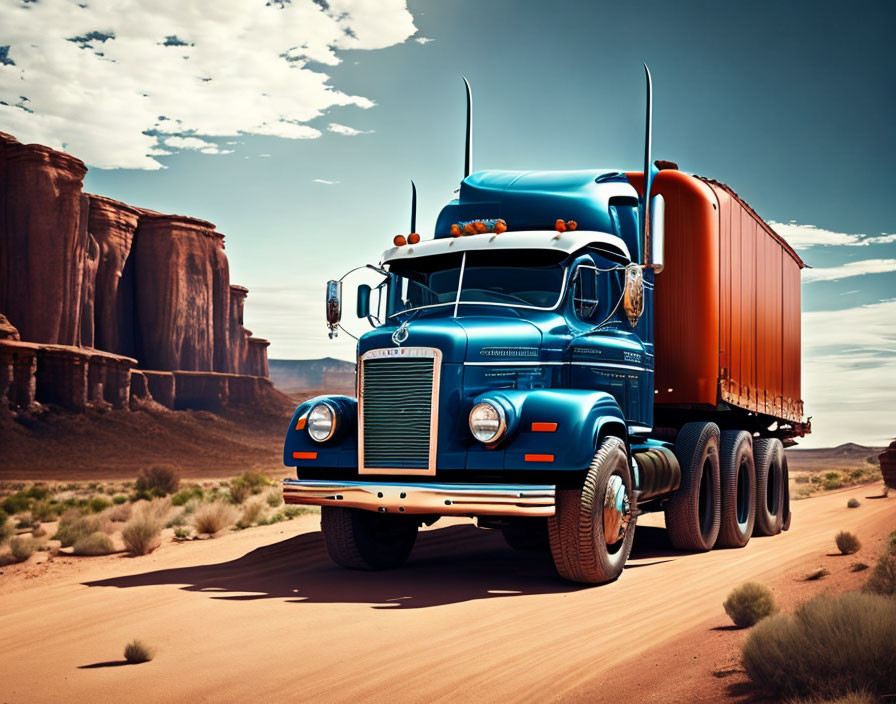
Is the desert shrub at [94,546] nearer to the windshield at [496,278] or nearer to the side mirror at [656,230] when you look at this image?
the windshield at [496,278]

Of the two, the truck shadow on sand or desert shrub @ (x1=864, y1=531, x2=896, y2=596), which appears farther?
the truck shadow on sand

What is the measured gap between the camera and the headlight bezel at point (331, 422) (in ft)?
36.4

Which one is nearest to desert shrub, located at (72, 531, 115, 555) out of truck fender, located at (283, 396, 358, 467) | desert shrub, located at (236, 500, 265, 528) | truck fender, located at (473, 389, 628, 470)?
desert shrub, located at (236, 500, 265, 528)

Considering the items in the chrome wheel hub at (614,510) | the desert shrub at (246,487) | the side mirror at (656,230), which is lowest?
the desert shrub at (246,487)

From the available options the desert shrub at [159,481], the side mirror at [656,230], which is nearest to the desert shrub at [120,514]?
the desert shrub at [159,481]

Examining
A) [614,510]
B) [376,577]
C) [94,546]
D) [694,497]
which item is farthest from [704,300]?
[94,546]

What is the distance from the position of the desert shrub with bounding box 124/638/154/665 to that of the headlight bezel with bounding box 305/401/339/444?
3764mm

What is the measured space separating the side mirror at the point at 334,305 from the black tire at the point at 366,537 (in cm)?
223

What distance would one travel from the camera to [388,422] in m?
10.7

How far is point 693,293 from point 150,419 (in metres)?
70.9

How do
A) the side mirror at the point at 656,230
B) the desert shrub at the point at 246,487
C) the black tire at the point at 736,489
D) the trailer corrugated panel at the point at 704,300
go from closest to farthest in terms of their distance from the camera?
the side mirror at the point at 656,230
the trailer corrugated panel at the point at 704,300
the black tire at the point at 736,489
the desert shrub at the point at 246,487

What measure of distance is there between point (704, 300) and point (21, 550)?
447 inches

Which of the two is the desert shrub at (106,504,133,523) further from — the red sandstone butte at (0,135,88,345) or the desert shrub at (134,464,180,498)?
the red sandstone butte at (0,135,88,345)

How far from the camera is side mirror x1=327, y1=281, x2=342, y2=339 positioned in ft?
41.0
